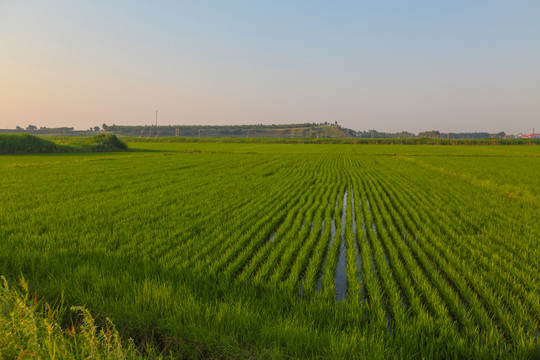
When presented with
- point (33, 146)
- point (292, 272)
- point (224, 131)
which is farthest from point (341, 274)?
point (224, 131)

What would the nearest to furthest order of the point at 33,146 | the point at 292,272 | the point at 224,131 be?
the point at 292,272, the point at 33,146, the point at 224,131

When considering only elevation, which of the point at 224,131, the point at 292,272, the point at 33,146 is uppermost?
the point at 224,131

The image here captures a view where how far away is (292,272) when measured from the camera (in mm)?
3945

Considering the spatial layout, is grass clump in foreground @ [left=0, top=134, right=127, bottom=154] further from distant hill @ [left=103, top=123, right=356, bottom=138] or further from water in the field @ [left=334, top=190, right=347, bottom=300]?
distant hill @ [left=103, top=123, right=356, bottom=138]

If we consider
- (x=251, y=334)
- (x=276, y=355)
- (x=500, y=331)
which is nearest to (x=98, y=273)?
(x=251, y=334)

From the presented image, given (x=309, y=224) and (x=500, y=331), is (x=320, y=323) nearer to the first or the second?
(x=500, y=331)

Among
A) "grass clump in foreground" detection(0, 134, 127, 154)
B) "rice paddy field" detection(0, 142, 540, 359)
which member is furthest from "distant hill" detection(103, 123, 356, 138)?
"rice paddy field" detection(0, 142, 540, 359)

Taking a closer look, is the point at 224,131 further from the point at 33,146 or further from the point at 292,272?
the point at 292,272

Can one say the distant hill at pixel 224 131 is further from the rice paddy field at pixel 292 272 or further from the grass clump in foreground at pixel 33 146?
the rice paddy field at pixel 292 272

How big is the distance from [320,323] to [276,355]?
0.71 m

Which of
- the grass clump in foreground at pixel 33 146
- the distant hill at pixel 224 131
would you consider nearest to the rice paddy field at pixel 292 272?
the grass clump in foreground at pixel 33 146

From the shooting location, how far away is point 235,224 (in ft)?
20.8

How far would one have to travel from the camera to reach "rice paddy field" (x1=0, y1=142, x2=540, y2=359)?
256 centimetres

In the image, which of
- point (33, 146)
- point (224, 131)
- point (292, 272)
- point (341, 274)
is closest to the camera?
point (292, 272)
